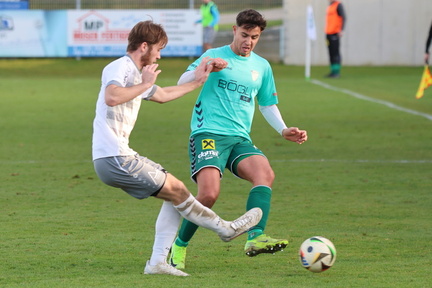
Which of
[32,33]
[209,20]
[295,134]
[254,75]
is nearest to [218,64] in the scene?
[254,75]

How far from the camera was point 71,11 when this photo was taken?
3009 centimetres

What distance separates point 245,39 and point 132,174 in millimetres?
1621

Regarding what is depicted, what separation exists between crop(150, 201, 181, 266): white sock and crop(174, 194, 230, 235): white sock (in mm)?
175

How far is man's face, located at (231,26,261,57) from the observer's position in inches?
270

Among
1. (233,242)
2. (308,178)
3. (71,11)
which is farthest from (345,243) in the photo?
(71,11)

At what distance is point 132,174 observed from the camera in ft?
19.3

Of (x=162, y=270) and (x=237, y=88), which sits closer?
(x=162, y=270)

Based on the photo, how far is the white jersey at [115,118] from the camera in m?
5.85

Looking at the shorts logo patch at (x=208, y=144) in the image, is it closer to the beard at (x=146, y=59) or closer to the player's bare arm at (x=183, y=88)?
the player's bare arm at (x=183, y=88)

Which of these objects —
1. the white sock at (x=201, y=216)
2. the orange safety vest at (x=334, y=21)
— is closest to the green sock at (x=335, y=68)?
the orange safety vest at (x=334, y=21)

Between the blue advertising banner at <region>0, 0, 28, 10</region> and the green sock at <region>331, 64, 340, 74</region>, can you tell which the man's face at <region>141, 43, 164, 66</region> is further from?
the blue advertising banner at <region>0, 0, 28, 10</region>

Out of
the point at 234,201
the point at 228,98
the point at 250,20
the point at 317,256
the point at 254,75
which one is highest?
the point at 250,20

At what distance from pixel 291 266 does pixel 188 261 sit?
0.78 m

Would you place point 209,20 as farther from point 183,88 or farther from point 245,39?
point 183,88
